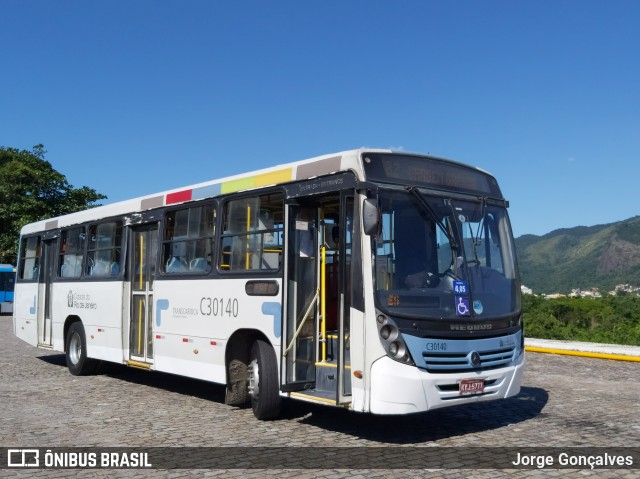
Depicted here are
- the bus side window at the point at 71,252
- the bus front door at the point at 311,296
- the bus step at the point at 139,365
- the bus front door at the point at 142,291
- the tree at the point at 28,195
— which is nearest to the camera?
the bus front door at the point at 311,296

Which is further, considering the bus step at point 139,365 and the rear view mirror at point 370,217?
the bus step at point 139,365

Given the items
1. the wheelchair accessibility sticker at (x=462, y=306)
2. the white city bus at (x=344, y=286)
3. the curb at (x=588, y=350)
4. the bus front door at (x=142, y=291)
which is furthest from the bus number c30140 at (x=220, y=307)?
the curb at (x=588, y=350)

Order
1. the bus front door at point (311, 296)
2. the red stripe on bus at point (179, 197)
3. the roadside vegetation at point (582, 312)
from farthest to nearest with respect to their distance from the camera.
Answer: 1. the roadside vegetation at point (582, 312)
2. the red stripe on bus at point (179, 197)
3. the bus front door at point (311, 296)

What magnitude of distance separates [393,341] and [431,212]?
154cm

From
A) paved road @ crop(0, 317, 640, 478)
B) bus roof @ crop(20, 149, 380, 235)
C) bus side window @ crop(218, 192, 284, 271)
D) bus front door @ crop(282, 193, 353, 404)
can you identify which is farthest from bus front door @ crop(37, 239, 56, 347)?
bus front door @ crop(282, 193, 353, 404)

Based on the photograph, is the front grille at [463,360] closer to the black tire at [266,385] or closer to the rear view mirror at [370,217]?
the rear view mirror at [370,217]

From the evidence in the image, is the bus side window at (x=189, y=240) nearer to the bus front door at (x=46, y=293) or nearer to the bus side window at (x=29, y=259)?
the bus front door at (x=46, y=293)

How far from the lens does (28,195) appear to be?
46844mm

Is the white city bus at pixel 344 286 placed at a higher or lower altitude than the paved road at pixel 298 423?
higher

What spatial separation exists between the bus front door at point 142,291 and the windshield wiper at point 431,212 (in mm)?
5177

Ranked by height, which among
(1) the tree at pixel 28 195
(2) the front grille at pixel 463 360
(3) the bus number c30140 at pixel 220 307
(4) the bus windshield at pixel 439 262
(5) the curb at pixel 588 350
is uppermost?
(1) the tree at pixel 28 195

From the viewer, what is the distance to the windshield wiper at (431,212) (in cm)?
780

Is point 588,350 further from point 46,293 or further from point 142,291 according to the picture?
point 46,293

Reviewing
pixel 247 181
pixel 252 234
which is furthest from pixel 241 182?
pixel 252 234
